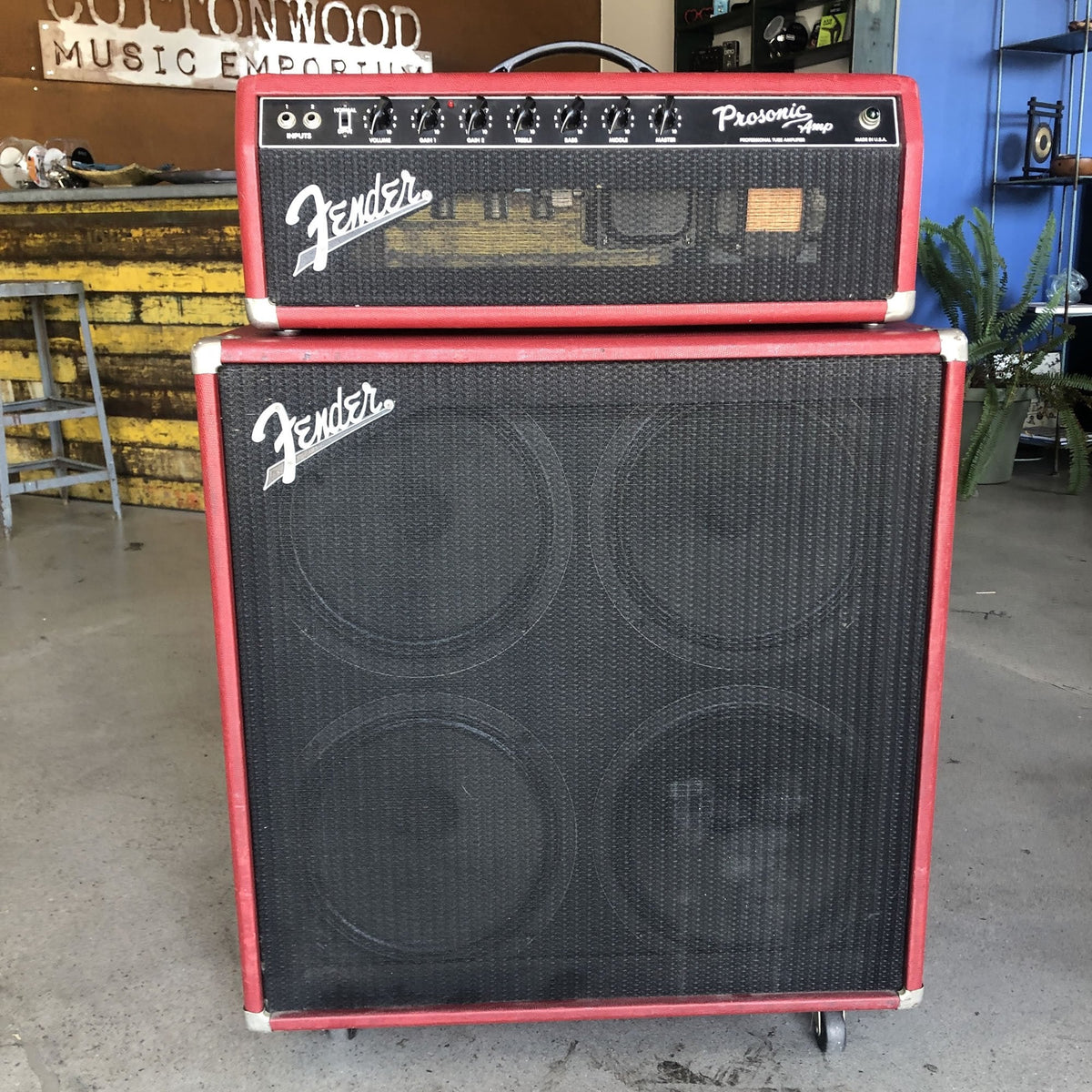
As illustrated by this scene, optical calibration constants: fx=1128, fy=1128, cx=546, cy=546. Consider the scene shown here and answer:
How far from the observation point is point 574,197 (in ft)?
3.00

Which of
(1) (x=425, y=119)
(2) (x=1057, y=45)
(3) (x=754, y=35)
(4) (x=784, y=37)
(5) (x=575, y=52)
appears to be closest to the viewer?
(1) (x=425, y=119)

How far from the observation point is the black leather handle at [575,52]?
40.4 inches

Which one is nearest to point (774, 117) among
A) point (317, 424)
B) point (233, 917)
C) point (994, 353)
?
point (317, 424)

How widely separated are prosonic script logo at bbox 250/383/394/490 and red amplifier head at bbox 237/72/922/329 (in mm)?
71

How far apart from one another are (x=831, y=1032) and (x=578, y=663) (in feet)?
1.74

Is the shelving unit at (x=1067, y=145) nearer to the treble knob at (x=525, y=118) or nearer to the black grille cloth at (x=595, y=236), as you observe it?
the black grille cloth at (x=595, y=236)

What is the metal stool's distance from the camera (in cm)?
330

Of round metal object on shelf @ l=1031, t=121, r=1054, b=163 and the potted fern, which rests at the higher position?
round metal object on shelf @ l=1031, t=121, r=1054, b=163

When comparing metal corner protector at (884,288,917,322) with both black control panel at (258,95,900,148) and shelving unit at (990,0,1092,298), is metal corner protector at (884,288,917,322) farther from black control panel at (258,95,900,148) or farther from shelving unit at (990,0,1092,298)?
shelving unit at (990,0,1092,298)

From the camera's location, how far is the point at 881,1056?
119cm

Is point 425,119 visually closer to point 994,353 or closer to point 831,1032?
point 831,1032

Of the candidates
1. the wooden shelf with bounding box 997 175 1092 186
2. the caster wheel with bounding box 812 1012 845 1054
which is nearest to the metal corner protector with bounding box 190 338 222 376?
the caster wheel with bounding box 812 1012 845 1054

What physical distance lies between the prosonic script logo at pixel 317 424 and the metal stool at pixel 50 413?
2669 millimetres

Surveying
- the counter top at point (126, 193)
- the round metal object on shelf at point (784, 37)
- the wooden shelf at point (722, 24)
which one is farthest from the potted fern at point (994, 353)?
the counter top at point (126, 193)
